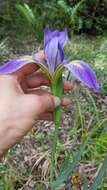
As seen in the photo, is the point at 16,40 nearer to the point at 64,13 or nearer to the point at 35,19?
the point at 35,19

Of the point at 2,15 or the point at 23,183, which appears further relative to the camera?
the point at 2,15

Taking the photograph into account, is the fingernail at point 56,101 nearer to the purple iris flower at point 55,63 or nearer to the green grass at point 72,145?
the purple iris flower at point 55,63

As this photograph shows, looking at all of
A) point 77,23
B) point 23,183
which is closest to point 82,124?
point 23,183

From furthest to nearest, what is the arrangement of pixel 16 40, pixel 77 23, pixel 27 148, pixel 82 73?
1. pixel 77 23
2. pixel 16 40
3. pixel 27 148
4. pixel 82 73

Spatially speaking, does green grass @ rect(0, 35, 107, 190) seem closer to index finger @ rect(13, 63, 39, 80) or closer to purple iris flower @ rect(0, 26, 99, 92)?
index finger @ rect(13, 63, 39, 80)

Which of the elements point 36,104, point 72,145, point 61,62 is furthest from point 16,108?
point 72,145

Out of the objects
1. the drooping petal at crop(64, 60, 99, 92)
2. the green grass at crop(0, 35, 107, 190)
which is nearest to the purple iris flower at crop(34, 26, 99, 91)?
the drooping petal at crop(64, 60, 99, 92)

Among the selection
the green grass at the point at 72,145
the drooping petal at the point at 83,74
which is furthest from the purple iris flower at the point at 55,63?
the green grass at the point at 72,145

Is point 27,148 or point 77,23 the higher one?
point 77,23
